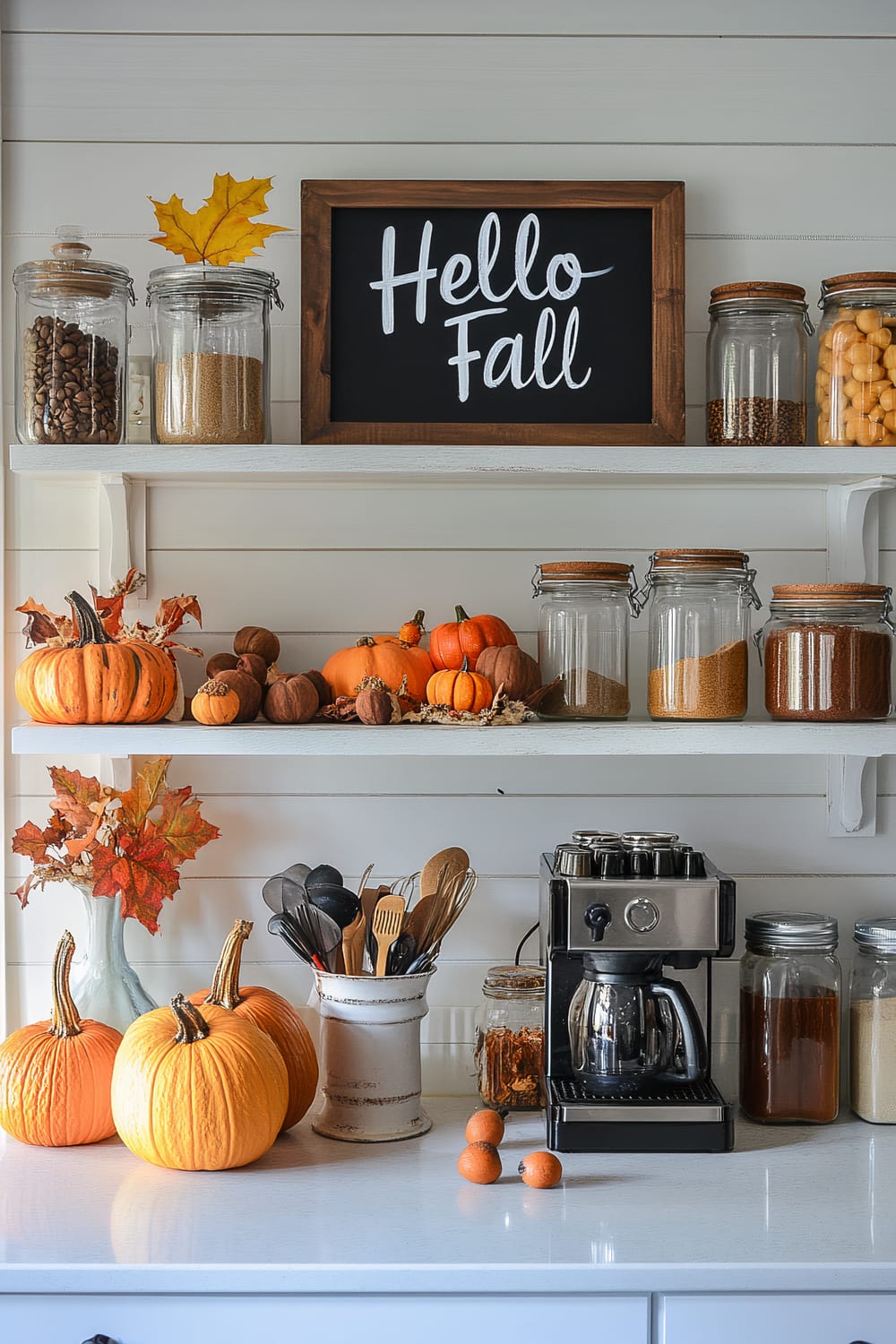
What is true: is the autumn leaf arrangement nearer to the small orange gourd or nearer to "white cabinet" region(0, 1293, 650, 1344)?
the small orange gourd

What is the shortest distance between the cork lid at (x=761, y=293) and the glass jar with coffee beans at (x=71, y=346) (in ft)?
2.46

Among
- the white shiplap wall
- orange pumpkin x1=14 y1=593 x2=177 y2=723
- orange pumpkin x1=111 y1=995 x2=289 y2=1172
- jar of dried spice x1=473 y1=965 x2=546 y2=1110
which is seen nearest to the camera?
orange pumpkin x1=111 y1=995 x2=289 y2=1172

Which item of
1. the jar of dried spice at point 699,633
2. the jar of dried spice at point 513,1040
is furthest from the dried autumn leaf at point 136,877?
the jar of dried spice at point 699,633

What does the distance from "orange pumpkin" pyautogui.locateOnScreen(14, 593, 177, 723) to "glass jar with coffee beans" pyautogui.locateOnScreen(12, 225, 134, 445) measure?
209mm

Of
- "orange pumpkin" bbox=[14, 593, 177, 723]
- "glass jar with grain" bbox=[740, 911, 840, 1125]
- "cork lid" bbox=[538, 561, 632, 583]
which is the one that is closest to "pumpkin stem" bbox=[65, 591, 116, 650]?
"orange pumpkin" bbox=[14, 593, 177, 723]

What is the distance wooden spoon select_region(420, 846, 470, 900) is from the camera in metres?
1.57

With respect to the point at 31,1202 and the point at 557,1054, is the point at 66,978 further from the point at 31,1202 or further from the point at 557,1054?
the point at 557,1054

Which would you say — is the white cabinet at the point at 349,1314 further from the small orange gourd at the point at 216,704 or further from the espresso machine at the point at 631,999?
the small orange gourd at the point at 216,704

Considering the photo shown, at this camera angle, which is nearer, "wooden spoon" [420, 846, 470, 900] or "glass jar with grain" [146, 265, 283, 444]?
"glass jar with grain" [146, 265, 283, 444]

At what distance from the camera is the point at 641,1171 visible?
1376 mm

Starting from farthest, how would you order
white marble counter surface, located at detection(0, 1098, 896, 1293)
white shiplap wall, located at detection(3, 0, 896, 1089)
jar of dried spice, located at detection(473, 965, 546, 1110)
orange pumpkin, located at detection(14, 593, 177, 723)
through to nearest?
white shiplap wall, located at detection(3, 0, 896, 1089)
jar of dried spice, located at detection(473, 965, 546, 1110)
orange pumpkin, located at detection(14, 593, 177, 723)
white marble counter surface, located at detection(0, 1098, 896, 1293)

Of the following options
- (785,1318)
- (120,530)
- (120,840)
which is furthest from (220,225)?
(785,1318)

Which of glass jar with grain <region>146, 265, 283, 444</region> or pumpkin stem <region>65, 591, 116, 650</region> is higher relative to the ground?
glass jar with grain <region>146, 265, 283, 444</region>

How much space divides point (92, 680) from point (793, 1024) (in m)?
0.97
